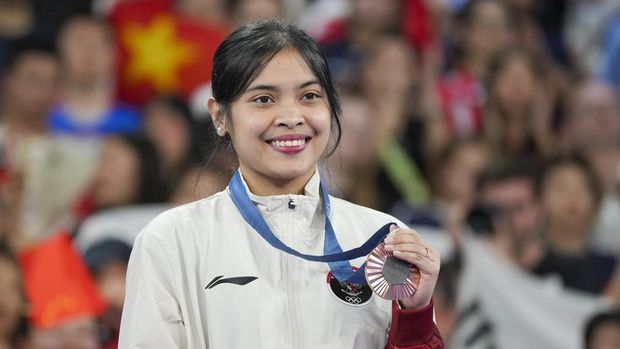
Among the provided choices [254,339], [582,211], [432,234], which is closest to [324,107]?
[254,339]

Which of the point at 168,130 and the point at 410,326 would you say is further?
the point at 168,130

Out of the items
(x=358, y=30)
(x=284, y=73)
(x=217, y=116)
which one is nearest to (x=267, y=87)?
(x=284, y=73)

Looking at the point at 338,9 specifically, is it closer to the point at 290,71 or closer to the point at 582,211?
the point at 582,211

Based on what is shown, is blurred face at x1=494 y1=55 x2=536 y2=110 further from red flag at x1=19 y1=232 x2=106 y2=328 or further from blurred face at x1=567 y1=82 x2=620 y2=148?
red flag at x1=19 y1=232 x2=106 y2=328

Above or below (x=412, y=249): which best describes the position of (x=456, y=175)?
below

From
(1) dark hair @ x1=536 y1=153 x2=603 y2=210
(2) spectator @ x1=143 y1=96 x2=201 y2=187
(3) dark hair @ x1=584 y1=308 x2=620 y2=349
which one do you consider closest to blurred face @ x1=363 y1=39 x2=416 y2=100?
(1) dark hair @ x1=536 y1=153 x2=603 y2=210

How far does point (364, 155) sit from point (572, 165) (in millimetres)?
1098

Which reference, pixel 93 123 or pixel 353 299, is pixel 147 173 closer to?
pixel 93 123

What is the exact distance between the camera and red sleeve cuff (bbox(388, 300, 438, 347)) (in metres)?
2.18

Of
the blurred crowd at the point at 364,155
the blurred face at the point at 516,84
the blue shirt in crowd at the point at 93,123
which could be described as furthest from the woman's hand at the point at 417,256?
the blurred face at the point at 516,84

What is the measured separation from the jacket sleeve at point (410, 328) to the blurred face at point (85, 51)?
371 centimetres

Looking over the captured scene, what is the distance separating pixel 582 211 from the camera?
5691 mm

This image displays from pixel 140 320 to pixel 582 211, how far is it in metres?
3.95

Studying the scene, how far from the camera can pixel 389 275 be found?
6.93ft
